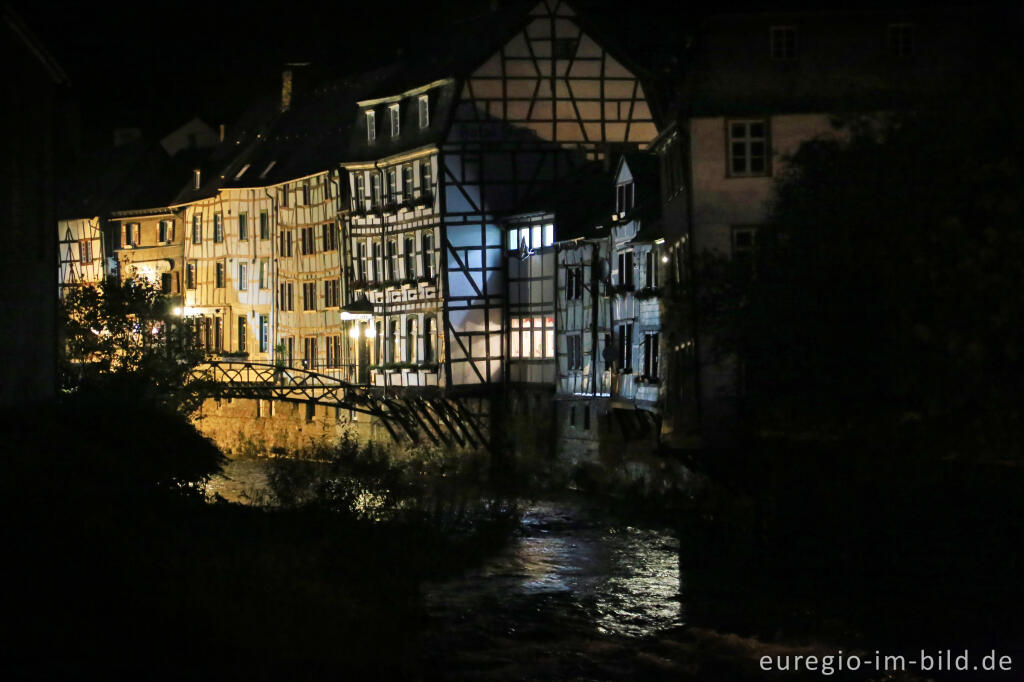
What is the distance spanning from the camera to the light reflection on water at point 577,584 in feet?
83.5

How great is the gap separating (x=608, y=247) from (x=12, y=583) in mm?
25437

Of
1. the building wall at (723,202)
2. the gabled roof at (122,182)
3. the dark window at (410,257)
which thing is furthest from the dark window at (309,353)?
the building wall at (723,202)

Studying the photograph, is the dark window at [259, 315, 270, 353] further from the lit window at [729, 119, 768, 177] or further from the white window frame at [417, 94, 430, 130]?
the lit window at [729, 119, 768, 177]

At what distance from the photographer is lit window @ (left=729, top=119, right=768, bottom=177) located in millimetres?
33344

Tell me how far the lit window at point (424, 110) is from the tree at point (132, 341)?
11441mm

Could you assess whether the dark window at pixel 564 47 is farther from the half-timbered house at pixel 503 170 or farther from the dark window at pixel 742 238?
the dark window at pixel 742 238

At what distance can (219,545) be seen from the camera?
2514cm

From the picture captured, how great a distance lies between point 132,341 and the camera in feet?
175

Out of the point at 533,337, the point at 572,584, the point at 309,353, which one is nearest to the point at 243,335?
the point at 309,353

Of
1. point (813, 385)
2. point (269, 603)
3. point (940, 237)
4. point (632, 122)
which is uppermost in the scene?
point (632, 122)

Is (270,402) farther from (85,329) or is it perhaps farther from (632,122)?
(632,122)

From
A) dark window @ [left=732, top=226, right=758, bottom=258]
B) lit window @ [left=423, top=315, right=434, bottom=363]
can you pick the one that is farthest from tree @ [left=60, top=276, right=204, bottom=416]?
dark window @ [left=732, top=226, right=758, bottom=258]

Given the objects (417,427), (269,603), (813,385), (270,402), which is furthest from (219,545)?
(270,402)

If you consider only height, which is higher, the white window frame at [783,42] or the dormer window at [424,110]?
the dormer window at [424,110]
